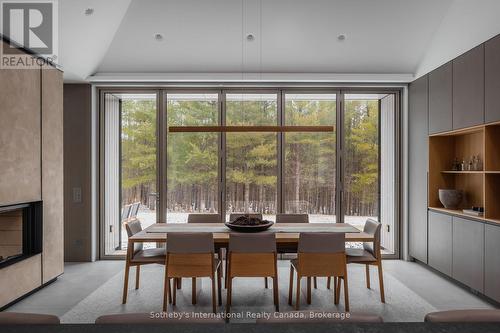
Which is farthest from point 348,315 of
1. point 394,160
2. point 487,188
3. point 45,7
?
point 394,160

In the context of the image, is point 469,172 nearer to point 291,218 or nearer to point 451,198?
point 451,198

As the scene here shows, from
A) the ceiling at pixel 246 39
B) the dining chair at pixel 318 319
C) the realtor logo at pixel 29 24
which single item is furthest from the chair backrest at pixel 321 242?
the realtor logo at pixel 29 24

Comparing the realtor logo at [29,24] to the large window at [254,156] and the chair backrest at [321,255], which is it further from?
the chair backrest at [321,255]

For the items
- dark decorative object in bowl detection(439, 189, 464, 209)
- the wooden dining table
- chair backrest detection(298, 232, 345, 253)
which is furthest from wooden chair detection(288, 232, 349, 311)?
dark decorative object in bowl detection(439, 189, 464, 209)

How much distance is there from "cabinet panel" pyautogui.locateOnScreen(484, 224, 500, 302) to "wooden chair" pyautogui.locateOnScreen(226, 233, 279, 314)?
2261 mm

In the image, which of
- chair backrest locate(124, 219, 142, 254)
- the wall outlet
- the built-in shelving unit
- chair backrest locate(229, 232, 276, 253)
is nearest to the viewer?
chair backrest locate(229, 232, 276, 253)

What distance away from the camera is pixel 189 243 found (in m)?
3.03

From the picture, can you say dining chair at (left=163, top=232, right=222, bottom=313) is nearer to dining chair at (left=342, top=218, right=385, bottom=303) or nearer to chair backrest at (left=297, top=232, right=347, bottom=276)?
chair backrest at (left=297, top=232, right=347, bottom=276)

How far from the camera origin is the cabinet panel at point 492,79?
3.20 m

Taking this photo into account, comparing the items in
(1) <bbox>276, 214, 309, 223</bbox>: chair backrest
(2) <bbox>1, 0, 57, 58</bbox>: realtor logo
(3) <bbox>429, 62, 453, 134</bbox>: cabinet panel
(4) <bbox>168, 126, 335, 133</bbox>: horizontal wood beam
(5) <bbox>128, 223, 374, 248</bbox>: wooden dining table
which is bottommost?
(5) <bbox>128, 223, 374, 248</bbox>: wooden dining table

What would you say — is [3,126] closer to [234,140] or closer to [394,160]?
[234,140]

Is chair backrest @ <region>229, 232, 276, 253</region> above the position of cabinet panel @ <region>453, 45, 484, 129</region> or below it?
below

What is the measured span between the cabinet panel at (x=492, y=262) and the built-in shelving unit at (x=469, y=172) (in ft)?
0.44

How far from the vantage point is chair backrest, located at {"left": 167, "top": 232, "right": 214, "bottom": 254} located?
3.02m
